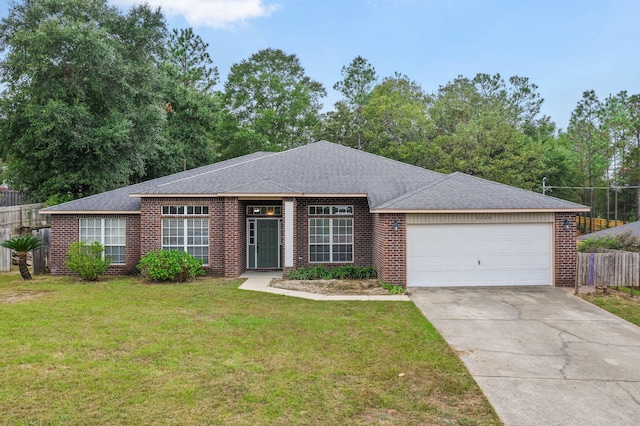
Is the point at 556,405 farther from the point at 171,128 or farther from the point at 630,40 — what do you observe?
the point at 630,40

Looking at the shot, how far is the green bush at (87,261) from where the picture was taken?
13.6m

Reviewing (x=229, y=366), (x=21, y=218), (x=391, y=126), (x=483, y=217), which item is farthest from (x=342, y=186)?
(x=391, y=126)

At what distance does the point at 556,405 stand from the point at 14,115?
26.0m

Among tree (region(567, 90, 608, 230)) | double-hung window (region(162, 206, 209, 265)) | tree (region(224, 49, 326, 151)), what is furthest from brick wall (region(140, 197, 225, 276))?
tree (region(567, 90, 608, 230))

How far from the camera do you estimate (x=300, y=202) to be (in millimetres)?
15094

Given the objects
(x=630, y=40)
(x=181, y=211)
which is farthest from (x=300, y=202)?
(x=630, y=40)

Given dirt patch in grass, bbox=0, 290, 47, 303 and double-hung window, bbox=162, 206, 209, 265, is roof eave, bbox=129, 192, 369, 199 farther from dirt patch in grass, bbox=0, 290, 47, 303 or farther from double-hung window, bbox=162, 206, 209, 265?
dirt patch in grass, bbox=0, 290, 47, 303

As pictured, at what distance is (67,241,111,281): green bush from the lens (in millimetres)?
13555

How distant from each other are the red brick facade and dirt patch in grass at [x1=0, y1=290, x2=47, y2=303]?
10.8 ft

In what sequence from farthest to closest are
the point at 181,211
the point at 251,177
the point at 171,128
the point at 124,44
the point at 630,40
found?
the point at 630,40 < the point at 171,128 < the point at 124,44 < the point at 251,177 < the point at 181,211

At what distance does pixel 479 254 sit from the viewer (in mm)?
12680

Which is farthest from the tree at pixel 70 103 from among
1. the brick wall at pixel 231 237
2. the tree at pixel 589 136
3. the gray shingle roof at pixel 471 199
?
the tree at pixel 589 136

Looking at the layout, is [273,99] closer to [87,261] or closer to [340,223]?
[340,223]

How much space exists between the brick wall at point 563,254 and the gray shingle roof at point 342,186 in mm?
528
